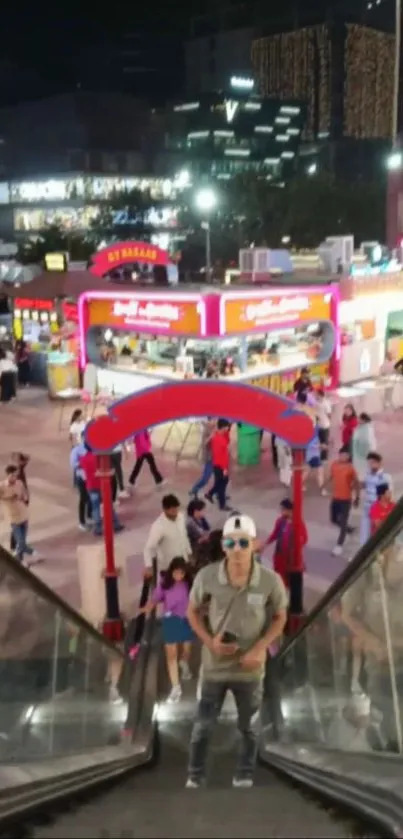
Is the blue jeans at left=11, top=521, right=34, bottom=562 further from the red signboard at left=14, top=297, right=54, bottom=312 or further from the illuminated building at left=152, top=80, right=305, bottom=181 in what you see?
the illuminated building at left=152, top=80, right=305, bottom=181

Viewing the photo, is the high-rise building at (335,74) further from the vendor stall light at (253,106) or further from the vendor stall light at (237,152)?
the vendor stall light at (253,106)

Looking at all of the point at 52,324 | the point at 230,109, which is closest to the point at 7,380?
the point at 52,324

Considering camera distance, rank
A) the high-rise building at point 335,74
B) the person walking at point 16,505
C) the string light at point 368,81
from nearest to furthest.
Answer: the person walking at point 16,505
the string light at point 368,81
the high-rise building at point 335,74

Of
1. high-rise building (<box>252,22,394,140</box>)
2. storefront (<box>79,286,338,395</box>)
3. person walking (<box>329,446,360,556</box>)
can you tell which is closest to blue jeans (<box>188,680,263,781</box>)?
person walking (<box>329,446,360,556</box>)

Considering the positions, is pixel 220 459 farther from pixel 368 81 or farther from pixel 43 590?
pixel 368 81

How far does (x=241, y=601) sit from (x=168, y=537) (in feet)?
10.4

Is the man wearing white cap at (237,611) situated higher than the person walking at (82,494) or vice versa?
the man wearing white cap at (237,611)

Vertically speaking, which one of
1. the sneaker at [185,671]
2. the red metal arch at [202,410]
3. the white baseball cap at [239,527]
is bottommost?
the sneaker at [185,671]

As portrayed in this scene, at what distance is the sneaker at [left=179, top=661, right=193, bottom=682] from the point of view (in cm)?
721

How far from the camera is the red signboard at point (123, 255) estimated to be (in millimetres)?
21359

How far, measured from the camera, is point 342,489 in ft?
33.0

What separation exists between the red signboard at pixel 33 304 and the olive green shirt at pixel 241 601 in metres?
18.6

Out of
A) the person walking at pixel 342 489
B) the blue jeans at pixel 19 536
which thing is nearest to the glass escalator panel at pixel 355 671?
the person walking at pixel 342 489

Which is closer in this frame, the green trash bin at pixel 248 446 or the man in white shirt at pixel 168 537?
the man in white shirt at pixel 168 537
